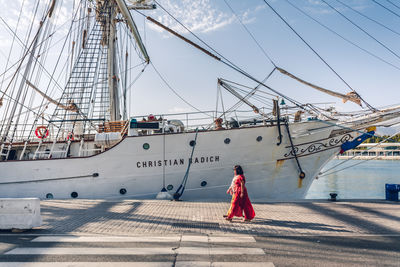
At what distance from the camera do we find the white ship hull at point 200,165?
10.1 metres

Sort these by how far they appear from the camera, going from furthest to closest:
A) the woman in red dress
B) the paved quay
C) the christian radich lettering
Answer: the christian radich lettering
the woman in red dress
the paved quay

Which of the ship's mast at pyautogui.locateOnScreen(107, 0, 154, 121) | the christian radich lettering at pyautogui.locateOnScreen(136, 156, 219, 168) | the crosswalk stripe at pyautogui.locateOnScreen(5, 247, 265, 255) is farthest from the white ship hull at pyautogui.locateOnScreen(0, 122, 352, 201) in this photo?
the ship's mast at pyautogui.locateOnScreen(107, 0, 154, 121)

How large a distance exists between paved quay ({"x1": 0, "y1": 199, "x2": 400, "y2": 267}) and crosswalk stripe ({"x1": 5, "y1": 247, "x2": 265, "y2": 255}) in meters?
0.01

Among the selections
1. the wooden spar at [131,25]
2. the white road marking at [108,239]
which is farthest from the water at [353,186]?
the white road marking at [108,239]

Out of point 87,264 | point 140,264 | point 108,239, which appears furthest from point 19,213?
point 140,264

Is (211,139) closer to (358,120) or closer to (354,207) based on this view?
(354,207)

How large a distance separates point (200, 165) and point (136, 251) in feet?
19.8

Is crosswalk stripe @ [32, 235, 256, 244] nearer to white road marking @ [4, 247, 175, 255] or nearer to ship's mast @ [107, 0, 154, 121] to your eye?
white road marking @ [4, 247, 175, 255]

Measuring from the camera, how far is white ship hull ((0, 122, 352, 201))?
10.1m

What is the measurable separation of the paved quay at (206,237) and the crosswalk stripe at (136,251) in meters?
0.01

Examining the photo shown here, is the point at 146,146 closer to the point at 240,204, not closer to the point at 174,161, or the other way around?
the point at 174,161

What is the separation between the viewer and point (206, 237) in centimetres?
484

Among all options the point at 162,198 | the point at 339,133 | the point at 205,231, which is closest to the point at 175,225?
the point at 205,231

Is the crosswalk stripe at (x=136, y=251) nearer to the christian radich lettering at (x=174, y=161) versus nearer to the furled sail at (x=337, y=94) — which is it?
the christian radich lettering at (x=174, y=161)
